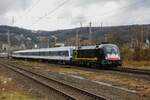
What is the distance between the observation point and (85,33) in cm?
13425

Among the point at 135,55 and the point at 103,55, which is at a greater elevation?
the point at 103,55

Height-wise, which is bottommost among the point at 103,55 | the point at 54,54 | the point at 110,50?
the point at 103,55

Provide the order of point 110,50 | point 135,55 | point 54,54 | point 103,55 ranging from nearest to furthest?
1. point 103,55
2. point 110,50
3. point 135,55
4. point 54,54

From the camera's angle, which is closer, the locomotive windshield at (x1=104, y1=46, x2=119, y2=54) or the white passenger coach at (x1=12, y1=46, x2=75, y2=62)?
the locomotive windshield at (x1=104, y1=46, x2=119, y2=54)

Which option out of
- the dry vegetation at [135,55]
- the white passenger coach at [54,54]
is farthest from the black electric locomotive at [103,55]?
the dry vegetation at [135,55]

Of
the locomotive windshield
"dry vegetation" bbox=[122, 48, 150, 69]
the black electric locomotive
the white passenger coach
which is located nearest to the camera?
the black electric locomotive

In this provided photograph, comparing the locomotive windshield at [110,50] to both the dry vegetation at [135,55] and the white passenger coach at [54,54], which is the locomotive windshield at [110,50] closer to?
the white passenger coach at [54,54]

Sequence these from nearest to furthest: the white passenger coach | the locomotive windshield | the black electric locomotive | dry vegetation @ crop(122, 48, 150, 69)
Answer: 1. the black electric locomotive
2. the locomotive windshield
3. the white passenger coach
4. dry vegetation @ crop(122, 48, 150, 69)

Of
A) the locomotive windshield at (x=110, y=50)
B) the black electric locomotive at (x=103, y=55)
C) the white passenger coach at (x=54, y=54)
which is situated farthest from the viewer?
the white passenger coach at (x=54, y=54)

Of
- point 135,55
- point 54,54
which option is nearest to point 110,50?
point 135,55

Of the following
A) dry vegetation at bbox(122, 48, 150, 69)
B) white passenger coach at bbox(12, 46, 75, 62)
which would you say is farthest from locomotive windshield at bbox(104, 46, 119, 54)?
dry vegetation at bbox(122, 48, 150, 69)

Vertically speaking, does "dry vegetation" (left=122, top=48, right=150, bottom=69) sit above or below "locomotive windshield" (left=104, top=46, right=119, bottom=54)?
below

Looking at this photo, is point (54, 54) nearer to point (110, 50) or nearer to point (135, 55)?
point (135, 55)

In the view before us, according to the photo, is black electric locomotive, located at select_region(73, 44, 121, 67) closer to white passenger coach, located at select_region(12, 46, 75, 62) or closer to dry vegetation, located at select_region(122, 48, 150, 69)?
white passenger coach, located at select_region(12, 46, 75, 62)
